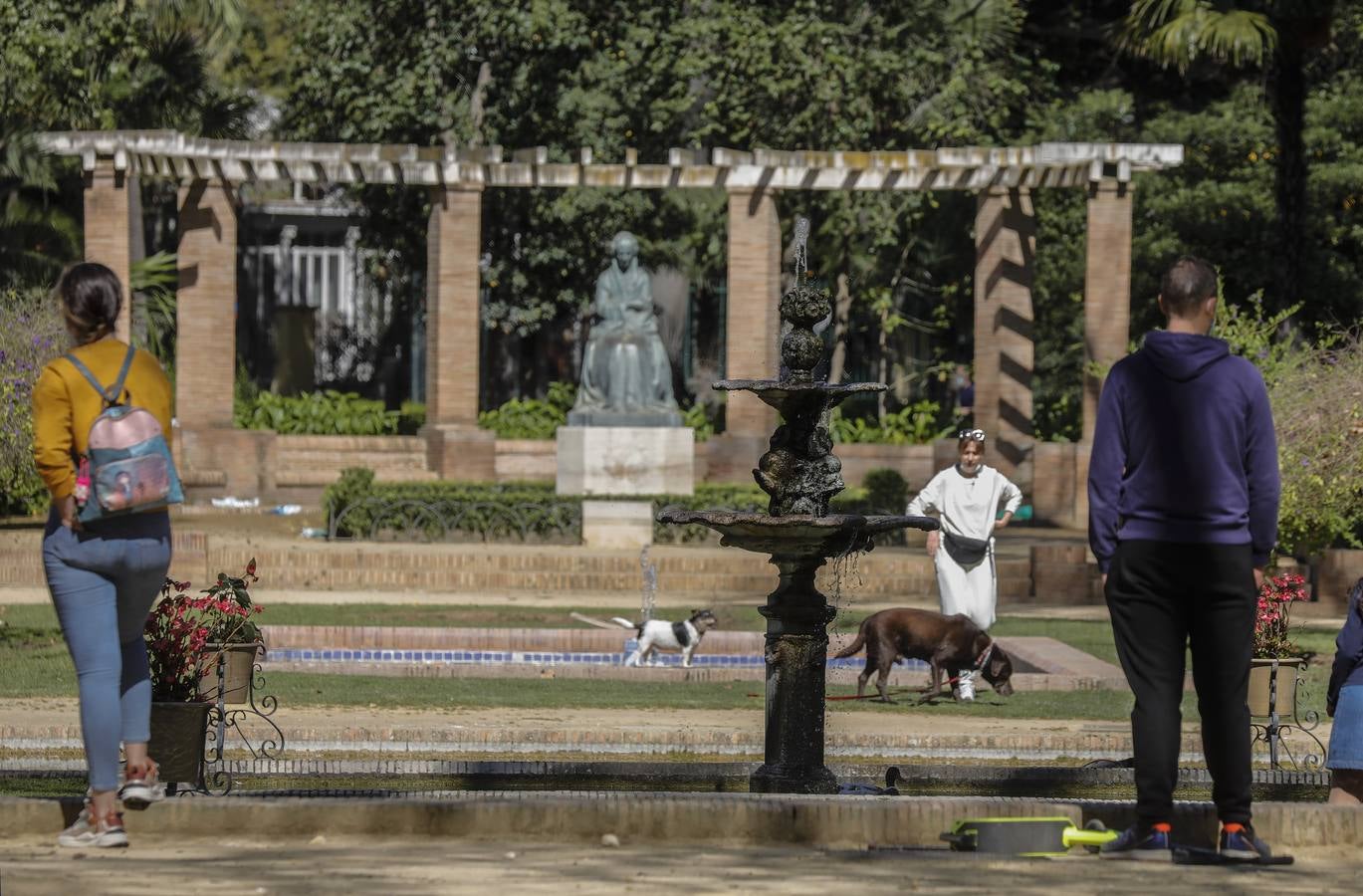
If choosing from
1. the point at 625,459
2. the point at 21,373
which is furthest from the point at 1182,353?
the point at 625,459

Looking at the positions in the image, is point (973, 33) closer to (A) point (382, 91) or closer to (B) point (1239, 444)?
(A) point (382, 91)

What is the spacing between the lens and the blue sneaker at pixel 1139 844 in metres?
6.50

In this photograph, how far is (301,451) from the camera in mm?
32281

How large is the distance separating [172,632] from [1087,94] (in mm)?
27912

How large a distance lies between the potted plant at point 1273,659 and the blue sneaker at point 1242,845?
4690 millimetres

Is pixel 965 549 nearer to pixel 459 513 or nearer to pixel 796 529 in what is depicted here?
pixel 796 529

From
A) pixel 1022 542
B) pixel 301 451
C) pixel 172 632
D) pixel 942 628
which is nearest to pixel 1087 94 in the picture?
pixel 1022 542

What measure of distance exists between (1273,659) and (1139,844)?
187 inches

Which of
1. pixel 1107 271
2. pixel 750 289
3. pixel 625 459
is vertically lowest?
pixel 625 459

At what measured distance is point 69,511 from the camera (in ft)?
21.3

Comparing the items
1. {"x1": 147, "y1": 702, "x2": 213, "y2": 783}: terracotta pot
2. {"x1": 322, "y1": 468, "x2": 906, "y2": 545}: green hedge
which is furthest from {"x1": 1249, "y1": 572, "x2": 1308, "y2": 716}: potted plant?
{"x1": 322, "y1": 468, "x2": 906, "y2": 545}: green hedge

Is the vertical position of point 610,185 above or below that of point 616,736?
above

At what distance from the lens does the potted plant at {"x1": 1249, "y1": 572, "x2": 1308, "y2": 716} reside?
11141 mm

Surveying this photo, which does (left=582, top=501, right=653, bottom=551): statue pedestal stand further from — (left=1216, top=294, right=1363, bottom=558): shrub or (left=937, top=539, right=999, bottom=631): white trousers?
(left=937, top=539, right=999, bottom=631): white trousers
